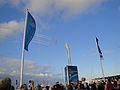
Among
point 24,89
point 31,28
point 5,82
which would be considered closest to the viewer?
point 5,82

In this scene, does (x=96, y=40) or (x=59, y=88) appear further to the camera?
(x=96, y=40)

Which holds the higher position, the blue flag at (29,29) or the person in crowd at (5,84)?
the blue flag at (29,29)

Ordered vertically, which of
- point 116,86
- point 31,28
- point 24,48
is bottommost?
point 116,86

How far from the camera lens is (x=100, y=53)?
23438 millimetres

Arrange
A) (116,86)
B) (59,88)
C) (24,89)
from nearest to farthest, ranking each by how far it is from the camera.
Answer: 1. (24,89)
2. (59,88)
3. (116,86)

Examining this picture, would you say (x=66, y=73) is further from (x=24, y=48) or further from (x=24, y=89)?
(x=24, y=89)

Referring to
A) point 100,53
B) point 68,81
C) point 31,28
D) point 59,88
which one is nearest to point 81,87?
point 59,88

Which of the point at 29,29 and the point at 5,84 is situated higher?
the point at 29,29

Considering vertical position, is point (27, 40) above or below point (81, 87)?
above

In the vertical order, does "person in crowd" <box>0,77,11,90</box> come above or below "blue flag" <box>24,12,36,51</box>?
below

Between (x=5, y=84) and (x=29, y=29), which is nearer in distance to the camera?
(x=5, y=84)

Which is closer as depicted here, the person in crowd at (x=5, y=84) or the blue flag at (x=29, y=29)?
the person in crowd at (x=5, y=84)

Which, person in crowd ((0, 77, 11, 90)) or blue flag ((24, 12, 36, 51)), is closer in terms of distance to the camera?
person in crowd ((0, 77, 11, 90))

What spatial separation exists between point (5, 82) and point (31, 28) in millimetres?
11189
